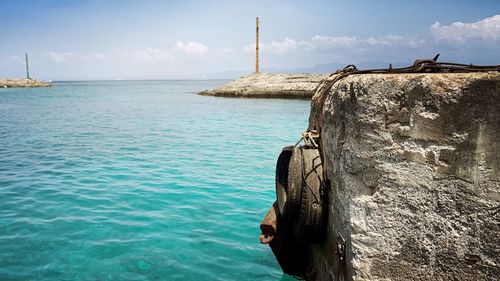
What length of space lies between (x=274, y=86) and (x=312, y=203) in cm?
4499

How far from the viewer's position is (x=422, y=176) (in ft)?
9.34

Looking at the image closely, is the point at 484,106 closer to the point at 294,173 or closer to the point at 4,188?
the point at 294,173

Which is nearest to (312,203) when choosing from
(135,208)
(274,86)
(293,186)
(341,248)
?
(293,186)

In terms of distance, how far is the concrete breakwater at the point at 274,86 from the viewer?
45719 mm

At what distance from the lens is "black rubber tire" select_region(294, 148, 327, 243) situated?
373cm

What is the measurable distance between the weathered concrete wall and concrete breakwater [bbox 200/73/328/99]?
4103 cm

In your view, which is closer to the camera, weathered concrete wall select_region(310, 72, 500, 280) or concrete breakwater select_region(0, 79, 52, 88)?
weathered concrete wall select_region(310, 72, 500, 280)

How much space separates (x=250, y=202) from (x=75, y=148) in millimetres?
9405

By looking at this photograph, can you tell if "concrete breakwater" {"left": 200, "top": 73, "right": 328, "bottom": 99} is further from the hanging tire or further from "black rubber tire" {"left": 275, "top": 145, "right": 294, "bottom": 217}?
the hanging tire

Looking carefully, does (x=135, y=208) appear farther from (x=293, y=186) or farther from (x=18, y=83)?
(x=18, y=83)

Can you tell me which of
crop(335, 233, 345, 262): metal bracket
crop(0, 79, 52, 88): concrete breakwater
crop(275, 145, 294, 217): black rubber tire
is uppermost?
crop(0, 79, 52, 88): concrete breakwater

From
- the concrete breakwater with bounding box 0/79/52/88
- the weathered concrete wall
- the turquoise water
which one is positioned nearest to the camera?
the weathered concrete wall

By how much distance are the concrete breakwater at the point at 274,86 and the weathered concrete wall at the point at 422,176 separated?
41.0m

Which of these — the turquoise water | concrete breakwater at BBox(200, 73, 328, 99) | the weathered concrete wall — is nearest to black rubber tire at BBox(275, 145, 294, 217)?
the weathered concrete wall
